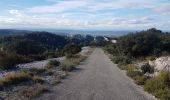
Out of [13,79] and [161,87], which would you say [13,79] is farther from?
[161,87]

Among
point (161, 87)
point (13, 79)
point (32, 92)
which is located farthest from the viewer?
point (13, 79)

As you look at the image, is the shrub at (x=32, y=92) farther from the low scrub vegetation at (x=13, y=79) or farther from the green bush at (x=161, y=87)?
the green bush at (x=161, y=87)

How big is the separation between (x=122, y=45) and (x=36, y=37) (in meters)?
103

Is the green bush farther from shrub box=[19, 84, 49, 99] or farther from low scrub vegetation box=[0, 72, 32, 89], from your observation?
low scrub vegetation box=[0, 72, 32, 89]

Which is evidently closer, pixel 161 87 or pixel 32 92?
pixel 32 92

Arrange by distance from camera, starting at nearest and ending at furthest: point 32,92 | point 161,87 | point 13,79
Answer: point 32,92
point 161,87
point 13,79

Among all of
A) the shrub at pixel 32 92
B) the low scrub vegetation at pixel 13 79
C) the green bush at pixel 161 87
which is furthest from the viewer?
the low scrub vegetation at pixel 13 79

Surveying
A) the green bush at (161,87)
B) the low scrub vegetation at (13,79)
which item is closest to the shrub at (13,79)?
the low scrub vegetation at (13,79)

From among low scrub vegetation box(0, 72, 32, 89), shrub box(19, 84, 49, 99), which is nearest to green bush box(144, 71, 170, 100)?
shrub box(19, 84, 49, 99)

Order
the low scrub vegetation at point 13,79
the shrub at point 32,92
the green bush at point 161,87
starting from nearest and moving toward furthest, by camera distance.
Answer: the shrub at point 32,92
the green bush at point 161,87
the low scrub vegetation at point 13,79

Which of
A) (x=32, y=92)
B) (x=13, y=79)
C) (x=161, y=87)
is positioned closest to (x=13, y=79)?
(x=13, y=79)

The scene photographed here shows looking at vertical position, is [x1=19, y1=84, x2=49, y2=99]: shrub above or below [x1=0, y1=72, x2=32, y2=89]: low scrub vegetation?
above

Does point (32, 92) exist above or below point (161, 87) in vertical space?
above

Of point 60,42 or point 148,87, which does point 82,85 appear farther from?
point 60,42
